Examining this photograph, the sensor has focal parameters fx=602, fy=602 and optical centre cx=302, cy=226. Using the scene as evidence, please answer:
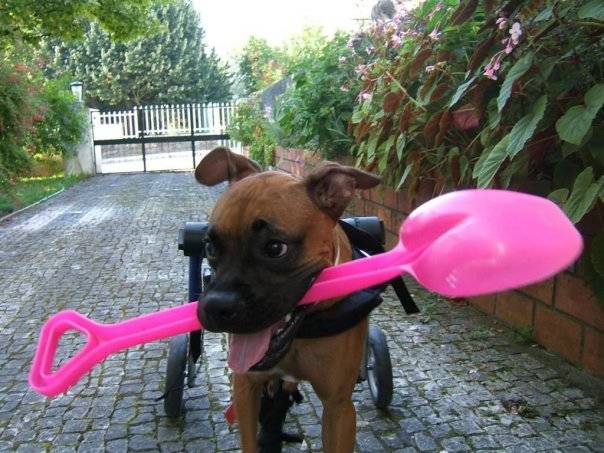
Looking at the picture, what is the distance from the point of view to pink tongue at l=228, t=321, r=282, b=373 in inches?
80.8

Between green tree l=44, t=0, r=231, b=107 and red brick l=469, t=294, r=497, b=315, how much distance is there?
118 ft

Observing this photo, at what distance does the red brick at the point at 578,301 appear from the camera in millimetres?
3707

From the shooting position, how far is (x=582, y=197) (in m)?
2.90

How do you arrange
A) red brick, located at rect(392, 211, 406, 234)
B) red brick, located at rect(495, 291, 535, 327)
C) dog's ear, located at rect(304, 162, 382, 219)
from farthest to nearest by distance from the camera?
red brick, located at rect(392, 211, 406, 234), red brick, located at rect(495, 291, 535, 327), dog's ear, located at rect(304, 162, 382, 219)

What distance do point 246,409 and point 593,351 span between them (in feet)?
7.79

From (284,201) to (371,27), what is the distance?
5479 mm

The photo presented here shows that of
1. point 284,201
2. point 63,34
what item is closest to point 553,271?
point 284,201

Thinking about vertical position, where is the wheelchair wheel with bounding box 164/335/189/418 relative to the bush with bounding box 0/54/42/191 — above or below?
below

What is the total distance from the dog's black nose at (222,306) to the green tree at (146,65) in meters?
38.5

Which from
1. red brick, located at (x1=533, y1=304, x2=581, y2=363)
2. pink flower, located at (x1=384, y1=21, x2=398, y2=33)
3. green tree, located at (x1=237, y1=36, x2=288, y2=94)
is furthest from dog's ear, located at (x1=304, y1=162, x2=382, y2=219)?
green tree, located at (x1=237, y1=36, x2=288, y2=94)

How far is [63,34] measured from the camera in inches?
508

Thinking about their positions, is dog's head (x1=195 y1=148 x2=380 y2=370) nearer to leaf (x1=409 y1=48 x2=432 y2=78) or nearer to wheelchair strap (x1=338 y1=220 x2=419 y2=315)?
wheelchair strap (x1=338 y1=220 x2=419 y2=315)

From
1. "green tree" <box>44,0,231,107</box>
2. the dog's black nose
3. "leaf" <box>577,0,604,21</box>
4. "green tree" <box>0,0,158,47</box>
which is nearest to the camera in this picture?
the dog's black nose

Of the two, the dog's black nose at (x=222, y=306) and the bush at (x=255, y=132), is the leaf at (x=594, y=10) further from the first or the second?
the bush at (x=255, y=132)
